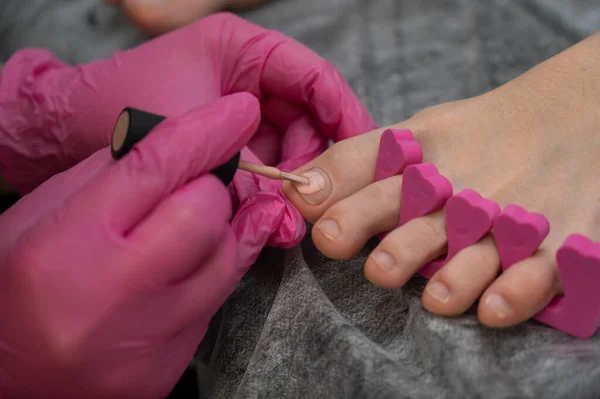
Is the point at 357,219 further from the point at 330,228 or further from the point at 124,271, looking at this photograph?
the point at 124,271

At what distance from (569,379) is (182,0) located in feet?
2.98

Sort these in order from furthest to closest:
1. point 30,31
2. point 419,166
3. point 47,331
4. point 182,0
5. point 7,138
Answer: point 30,31 < point 182,0 < point 7,138 < point 419,166 < point 47,331

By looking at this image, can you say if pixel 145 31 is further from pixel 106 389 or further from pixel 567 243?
pixel 567 243

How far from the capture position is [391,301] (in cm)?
65

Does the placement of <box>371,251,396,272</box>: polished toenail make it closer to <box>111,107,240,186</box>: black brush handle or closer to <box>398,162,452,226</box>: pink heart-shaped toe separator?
<box>398,162,452,226</box>: pink heart-shaped toe separator

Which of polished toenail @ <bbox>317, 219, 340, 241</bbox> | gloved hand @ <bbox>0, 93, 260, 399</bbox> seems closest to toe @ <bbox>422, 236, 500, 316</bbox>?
polished toenail @ <bbox>317, 219, 340, 241</bbox>

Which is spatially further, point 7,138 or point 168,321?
point 7,138

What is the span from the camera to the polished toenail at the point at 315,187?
668 mm

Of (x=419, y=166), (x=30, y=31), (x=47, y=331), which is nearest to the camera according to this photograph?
(x=47, y=331)

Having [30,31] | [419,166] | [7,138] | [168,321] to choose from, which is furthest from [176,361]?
[30,31]

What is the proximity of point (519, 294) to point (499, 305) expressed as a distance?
0.02 metres

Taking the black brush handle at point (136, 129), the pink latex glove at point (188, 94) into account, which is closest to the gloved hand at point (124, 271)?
the black brush handle at point (136, 129)

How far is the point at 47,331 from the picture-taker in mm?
487

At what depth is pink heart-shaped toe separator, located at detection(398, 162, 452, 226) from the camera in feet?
2.10
